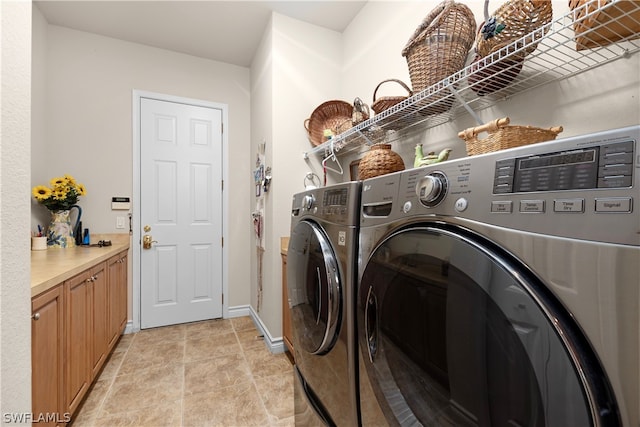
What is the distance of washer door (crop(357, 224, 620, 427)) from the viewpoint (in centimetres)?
38

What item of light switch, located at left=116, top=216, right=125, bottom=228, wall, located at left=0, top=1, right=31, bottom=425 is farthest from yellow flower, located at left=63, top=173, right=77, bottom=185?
wall, located at left=0, top=1, right=31, bottom=425

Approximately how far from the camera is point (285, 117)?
7.48 feet

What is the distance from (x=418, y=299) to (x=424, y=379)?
18 cm

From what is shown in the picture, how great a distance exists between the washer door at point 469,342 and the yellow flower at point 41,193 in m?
2.73

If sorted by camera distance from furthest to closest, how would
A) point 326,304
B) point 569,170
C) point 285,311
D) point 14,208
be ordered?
point 285,311 → point 326,304 → point 14,208 → point 569,170

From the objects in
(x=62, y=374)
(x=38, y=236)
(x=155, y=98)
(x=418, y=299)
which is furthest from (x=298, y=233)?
(x=155, y=98)

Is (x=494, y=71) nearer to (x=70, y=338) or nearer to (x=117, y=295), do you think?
(x=70, y=338)

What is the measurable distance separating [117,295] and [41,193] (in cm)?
101

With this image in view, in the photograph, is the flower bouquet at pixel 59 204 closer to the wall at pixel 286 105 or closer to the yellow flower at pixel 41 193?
the yellow flower at pixel 41 193

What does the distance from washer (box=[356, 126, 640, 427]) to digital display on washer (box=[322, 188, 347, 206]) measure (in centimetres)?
26

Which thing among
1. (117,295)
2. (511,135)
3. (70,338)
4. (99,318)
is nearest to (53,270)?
(70,338)

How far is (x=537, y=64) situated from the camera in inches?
39.9

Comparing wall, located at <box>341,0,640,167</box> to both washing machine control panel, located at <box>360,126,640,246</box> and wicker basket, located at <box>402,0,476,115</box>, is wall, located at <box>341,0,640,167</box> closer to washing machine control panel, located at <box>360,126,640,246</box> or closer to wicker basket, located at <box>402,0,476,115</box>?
wicker basket, located at <box>402,0,476,115</box>

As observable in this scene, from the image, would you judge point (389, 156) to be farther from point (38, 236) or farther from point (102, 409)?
point (38, 236)
